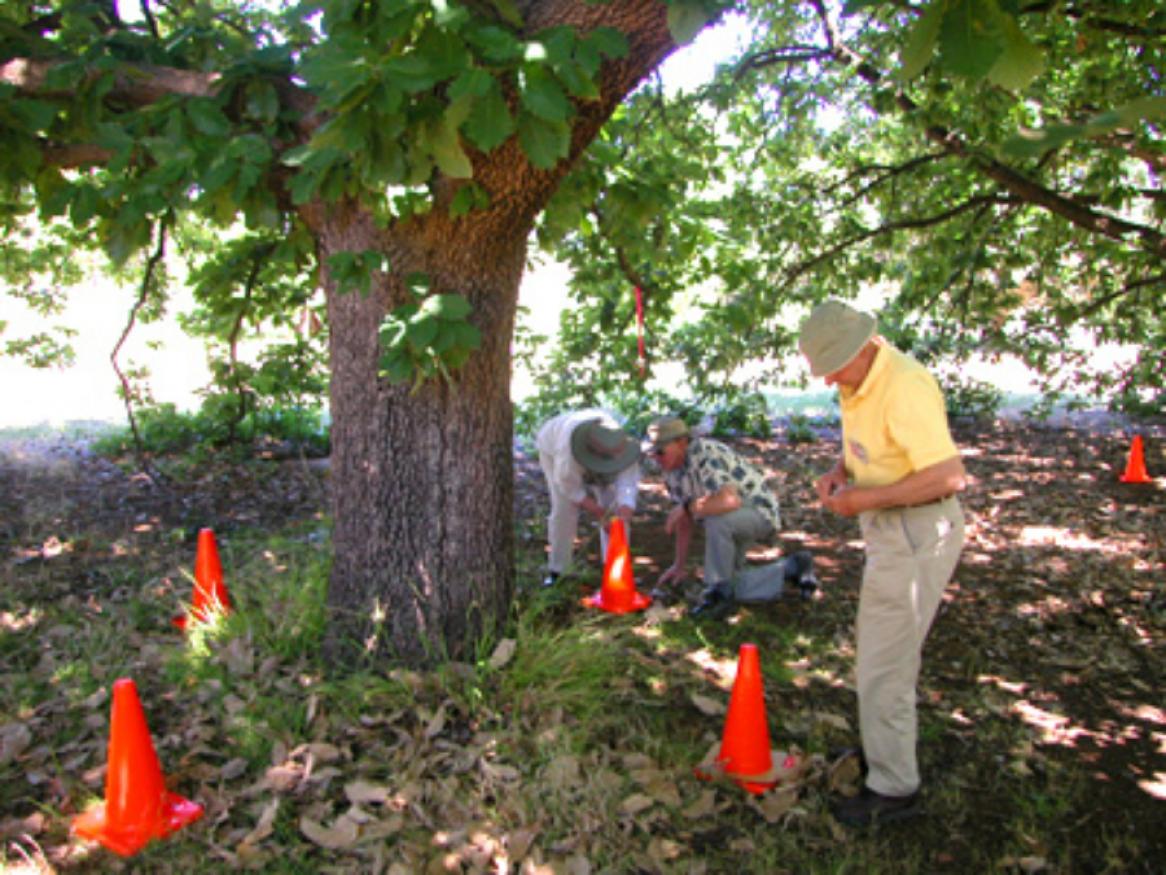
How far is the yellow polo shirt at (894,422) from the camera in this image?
324 cm

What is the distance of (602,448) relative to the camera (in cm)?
554

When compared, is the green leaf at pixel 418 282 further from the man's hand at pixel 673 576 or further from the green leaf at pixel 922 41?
the man's hand at pixel 673 576

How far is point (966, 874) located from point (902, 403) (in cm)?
158

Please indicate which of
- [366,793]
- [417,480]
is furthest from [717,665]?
[366,793]

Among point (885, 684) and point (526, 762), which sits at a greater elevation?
point (885, 684)

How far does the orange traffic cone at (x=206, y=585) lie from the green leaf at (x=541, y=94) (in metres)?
3.29

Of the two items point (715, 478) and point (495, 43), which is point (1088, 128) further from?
point (715, 478)

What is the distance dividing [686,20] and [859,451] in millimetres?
1601

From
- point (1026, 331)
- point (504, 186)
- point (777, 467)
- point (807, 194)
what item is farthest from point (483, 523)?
point (1026, 331)

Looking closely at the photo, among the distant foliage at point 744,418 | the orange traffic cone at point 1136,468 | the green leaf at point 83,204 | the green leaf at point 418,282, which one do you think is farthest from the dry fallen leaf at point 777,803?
the distant foliage at point 744,418

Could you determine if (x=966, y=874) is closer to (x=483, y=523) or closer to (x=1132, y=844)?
(x=1132, y=844)

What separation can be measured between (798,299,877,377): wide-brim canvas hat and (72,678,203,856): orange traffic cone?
261cm

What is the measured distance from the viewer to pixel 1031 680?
4582 millimetres

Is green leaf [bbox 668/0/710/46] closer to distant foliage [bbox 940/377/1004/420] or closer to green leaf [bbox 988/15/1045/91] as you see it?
green leaf [bbox 988/15/1045/91]
